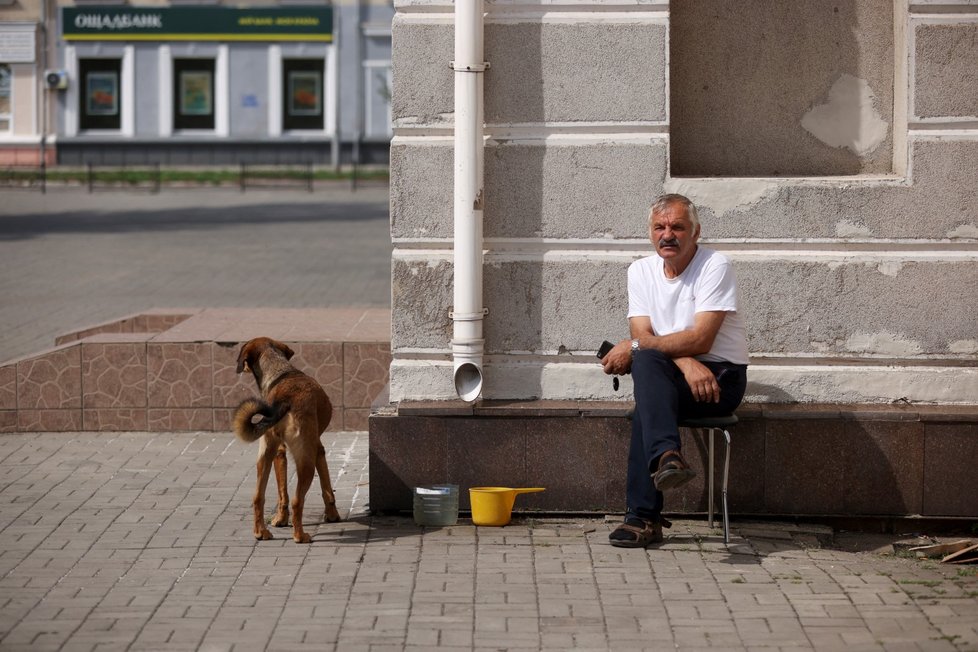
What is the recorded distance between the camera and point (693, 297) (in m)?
6.90

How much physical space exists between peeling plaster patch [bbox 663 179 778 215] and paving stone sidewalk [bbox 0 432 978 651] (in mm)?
1485

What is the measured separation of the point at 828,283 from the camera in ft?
24.0

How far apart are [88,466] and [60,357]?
3.62 ft

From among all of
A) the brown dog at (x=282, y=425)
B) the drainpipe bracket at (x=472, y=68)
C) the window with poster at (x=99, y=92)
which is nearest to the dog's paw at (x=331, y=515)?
the brown dog at (x=282, y=425)

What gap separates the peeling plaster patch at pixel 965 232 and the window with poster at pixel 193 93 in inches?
1534

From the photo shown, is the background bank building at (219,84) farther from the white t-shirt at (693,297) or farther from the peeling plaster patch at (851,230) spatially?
the white t-shirt at (693,297)

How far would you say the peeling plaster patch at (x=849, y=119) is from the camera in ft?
25.1

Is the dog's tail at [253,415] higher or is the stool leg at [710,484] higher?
the dog's tail at [253,415]

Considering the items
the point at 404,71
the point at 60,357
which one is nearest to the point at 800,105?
the point at 404,71

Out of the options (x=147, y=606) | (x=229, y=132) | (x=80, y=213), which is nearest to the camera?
Result: (x=147, y=606)

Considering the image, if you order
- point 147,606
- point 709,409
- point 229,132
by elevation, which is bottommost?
point 147,606

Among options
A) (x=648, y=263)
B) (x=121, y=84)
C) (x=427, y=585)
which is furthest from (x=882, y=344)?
(x=121, y=84)

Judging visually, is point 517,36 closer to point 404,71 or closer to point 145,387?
point 404,71

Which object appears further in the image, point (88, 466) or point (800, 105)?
point (88, 466)
